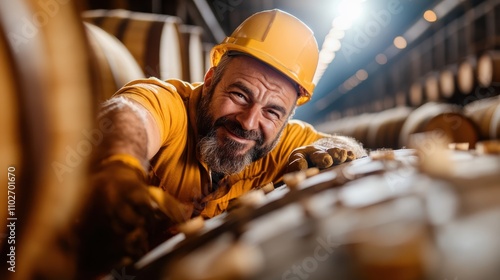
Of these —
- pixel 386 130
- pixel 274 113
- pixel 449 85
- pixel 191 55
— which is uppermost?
pixel 191 55

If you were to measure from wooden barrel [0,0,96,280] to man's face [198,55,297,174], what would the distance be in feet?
3.17

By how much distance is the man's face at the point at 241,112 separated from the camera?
149cm

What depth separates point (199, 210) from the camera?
146 centimetres

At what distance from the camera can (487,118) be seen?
3.03m

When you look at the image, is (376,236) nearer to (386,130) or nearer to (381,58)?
(386,130)

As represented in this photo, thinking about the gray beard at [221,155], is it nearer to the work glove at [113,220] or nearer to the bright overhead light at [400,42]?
the work glove at [113,220]

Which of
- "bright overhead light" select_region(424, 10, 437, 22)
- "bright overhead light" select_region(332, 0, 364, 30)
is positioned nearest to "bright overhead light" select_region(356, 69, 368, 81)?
"bright overhead light" select_region(424, 10, 437, 22)

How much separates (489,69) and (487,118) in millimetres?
977

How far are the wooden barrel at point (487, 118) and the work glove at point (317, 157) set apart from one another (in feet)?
6.38

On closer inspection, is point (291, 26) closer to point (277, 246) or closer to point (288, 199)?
point (288, 199)

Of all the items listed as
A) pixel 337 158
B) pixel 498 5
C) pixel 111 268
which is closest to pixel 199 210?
pixel 337 158

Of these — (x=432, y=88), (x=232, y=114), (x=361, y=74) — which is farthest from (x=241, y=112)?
(x=361, y=74)

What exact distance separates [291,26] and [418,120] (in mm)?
2458

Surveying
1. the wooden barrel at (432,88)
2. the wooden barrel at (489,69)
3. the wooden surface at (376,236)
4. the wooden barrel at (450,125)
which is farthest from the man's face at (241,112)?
the wooden barrel at (432,88)
